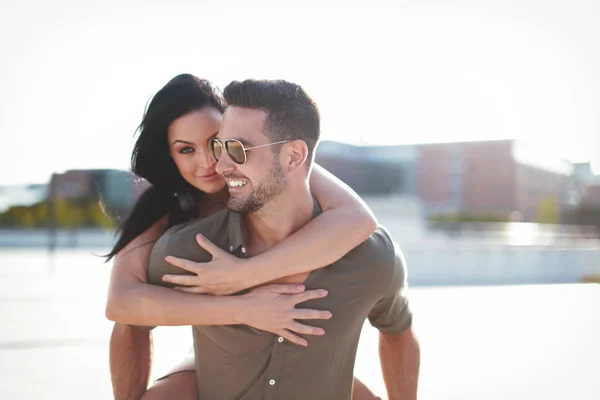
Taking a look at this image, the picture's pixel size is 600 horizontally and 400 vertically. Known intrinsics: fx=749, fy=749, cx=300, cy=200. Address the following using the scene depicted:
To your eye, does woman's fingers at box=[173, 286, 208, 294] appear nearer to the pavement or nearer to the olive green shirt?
the olive green shirt

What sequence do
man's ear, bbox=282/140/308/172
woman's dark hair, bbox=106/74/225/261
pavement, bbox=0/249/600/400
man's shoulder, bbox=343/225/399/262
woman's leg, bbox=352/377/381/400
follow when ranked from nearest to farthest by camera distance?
1. man's ear, bbox=282/140/308/172
2. man's shoulder, bbox=343/225/399/262
3. woman's leg, bbox=352/377/381/400
4. woman's dark hair, bbox=106/74/225/261
5. pavement, bbox=0/249/600/400

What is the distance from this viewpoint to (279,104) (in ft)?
7.62

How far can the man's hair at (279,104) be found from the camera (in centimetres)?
229

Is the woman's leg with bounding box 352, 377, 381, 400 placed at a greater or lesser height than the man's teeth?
lesser

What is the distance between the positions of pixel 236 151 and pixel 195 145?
0.75m

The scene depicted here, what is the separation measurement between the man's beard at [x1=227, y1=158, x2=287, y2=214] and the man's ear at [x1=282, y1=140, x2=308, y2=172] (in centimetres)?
4

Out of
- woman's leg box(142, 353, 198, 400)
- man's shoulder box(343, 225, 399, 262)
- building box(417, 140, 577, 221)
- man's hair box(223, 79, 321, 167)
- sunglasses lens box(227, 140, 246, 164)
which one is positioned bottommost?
building box(417, 140, 577, 221)

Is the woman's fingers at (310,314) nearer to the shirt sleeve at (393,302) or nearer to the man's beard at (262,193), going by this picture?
the shirt sleeve at (393,302)

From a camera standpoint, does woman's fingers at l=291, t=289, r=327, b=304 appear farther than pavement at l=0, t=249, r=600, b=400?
No

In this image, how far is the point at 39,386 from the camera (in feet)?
20.5

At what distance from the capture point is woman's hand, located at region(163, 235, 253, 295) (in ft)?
7.59

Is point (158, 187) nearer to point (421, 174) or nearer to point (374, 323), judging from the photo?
point (374, 323)

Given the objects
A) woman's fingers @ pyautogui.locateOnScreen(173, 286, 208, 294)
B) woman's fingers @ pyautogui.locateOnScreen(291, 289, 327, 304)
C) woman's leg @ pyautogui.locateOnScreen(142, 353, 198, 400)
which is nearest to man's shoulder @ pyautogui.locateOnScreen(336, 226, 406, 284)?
woman's fingers @ pyautogui.locateOnScreen(291, 289, 327, 304)

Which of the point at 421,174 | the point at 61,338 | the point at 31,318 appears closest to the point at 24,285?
the point at 31,318
